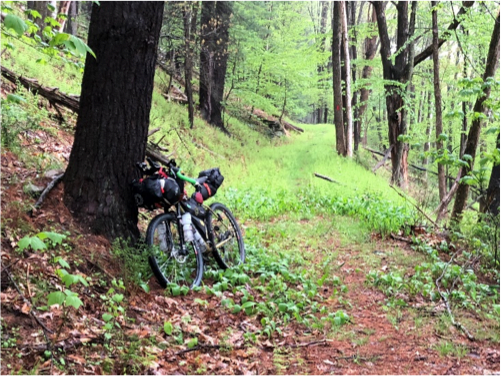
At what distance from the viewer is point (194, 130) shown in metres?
14.0

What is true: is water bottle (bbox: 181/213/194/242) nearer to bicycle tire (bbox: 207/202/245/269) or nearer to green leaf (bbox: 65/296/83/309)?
bicycle tire (bbox: 207/202/245/269)

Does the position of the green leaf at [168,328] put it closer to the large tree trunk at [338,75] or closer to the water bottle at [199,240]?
the water bottle at [199,240]

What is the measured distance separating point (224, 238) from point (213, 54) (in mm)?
11271

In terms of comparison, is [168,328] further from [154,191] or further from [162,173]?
[162,173]

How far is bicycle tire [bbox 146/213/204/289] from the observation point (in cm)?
392

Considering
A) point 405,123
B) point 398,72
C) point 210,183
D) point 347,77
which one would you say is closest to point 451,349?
point 210,183

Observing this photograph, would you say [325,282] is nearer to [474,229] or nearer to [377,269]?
[377,269]

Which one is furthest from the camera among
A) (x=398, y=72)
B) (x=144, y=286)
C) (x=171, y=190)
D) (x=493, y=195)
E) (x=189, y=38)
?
(x=189, y=38)

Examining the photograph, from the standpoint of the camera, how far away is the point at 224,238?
5195 millimetres

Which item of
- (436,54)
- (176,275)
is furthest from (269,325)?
(436,54)

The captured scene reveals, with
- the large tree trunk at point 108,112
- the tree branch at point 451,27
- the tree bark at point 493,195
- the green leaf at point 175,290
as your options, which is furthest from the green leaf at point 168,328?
the tree branch at point 451,27

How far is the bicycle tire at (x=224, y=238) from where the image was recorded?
4852 mm

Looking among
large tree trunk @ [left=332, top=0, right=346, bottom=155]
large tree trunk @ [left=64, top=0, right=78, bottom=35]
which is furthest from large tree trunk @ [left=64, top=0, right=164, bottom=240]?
large tree trunk @ [left=64, top=0, right=78, bottom=35]

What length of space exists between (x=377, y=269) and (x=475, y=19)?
8.15 meters
